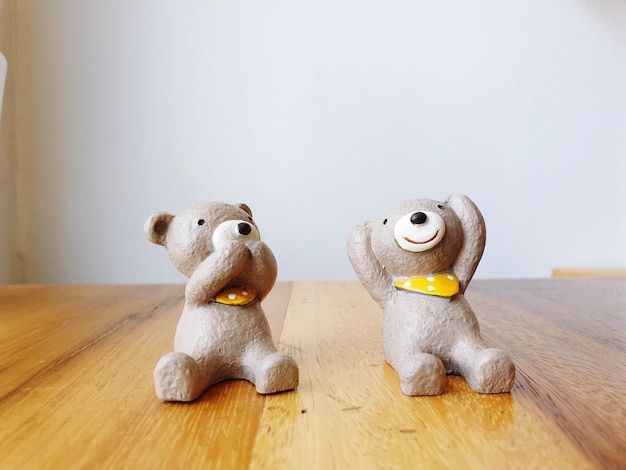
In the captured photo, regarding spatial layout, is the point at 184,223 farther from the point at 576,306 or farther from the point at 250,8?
the point at 250,8

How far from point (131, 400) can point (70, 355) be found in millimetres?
212

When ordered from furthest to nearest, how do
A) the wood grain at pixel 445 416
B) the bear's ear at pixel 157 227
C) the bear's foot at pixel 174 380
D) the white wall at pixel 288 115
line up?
the white wall at pixel 288 115 < the bear's ear at pixel 157 227 < the bear's foot at pixel 174 380 < the wood grain at pixel 445 416

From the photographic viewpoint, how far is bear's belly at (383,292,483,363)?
1.84ft

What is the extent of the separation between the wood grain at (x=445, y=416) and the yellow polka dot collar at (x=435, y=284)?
0.31 ft

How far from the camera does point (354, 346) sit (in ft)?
2.30

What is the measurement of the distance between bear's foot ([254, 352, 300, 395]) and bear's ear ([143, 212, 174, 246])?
8.0 inches

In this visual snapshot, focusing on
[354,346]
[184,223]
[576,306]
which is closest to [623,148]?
[576,306]

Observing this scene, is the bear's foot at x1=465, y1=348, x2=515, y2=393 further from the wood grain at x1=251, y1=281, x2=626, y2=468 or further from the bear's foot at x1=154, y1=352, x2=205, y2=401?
the bear's foot at x1=154, y1=352, x2=205, y2=401

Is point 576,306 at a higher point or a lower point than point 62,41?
lower

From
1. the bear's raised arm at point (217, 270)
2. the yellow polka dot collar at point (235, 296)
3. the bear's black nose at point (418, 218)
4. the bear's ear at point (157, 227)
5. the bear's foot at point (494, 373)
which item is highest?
the bear's black nose at point (418, 218)

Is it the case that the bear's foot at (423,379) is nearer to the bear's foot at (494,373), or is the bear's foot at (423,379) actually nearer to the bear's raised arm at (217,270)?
the bear's foot at (494,373)

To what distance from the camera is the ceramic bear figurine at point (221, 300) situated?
1.69 ft

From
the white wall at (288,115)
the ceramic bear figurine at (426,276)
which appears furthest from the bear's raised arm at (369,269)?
the white wall at (288,115)

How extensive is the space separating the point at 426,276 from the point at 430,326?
6 centimetres
